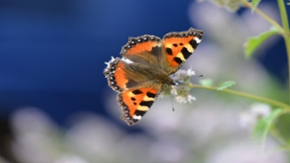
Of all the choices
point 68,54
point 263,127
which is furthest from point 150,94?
point 68,54

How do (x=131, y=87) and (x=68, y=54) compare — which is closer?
(x=131, y=87)

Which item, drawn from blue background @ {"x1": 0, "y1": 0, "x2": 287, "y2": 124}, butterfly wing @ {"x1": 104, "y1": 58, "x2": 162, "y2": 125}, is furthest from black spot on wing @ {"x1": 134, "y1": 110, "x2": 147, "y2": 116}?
blue background @ {"x1": 0, "y1": 0, "x2": 287, "y2": 124}

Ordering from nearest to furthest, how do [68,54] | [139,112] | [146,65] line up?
[139,112], [146,65], [68,54]

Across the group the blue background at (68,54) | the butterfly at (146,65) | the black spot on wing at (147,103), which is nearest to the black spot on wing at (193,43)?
the butterfly at (146,65)

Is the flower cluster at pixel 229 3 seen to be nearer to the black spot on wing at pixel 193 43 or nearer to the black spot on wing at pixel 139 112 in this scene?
the black spot on wing at pixel 193 43

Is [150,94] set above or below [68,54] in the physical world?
below

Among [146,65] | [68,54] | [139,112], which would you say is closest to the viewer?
[139,112]

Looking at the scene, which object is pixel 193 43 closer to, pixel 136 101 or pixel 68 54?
pixel 136 101

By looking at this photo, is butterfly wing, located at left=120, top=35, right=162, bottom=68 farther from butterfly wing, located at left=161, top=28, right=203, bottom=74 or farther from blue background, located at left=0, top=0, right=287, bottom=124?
blue background, located at left=0, top=0, right=287, bottom=124
